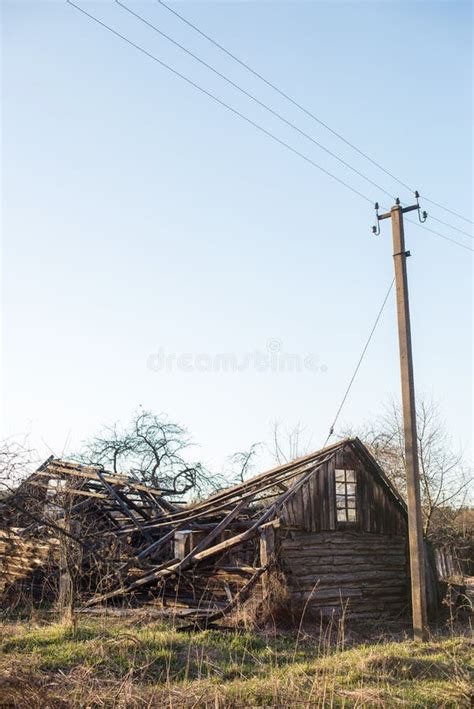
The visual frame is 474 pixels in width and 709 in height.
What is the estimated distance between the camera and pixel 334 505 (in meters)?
16.2

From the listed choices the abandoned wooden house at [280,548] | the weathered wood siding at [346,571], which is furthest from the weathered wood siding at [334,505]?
the weathered wood siding at [346,571]

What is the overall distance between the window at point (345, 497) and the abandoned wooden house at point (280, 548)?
0.09 ft

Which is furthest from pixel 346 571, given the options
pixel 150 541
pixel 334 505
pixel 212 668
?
pixel 212 668

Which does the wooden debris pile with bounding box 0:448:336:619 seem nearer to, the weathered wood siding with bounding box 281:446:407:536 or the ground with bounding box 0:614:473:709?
the weathered wood siding with bounding box 281:446:407:536

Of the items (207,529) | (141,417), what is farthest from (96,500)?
(141,417)

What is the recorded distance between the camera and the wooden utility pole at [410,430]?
1307 cm

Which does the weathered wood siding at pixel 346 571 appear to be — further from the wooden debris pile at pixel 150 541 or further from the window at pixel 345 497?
the wooden debris pile at pixel 150 541

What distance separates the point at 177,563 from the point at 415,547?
5353 millimetres

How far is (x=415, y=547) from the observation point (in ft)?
43.8

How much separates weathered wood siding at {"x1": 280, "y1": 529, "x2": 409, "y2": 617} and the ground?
127 centimetres

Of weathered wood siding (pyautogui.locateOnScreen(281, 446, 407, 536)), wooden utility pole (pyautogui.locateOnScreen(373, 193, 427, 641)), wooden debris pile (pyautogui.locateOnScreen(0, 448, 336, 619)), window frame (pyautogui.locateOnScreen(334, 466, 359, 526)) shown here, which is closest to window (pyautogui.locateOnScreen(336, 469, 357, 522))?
window frame (pyautogui.locateOnScreen(334, 466, 359, 526))

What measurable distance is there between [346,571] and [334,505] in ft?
5.07

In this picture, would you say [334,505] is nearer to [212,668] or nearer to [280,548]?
[280,548]

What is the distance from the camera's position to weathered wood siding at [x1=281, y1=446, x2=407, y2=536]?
15.6 metres
